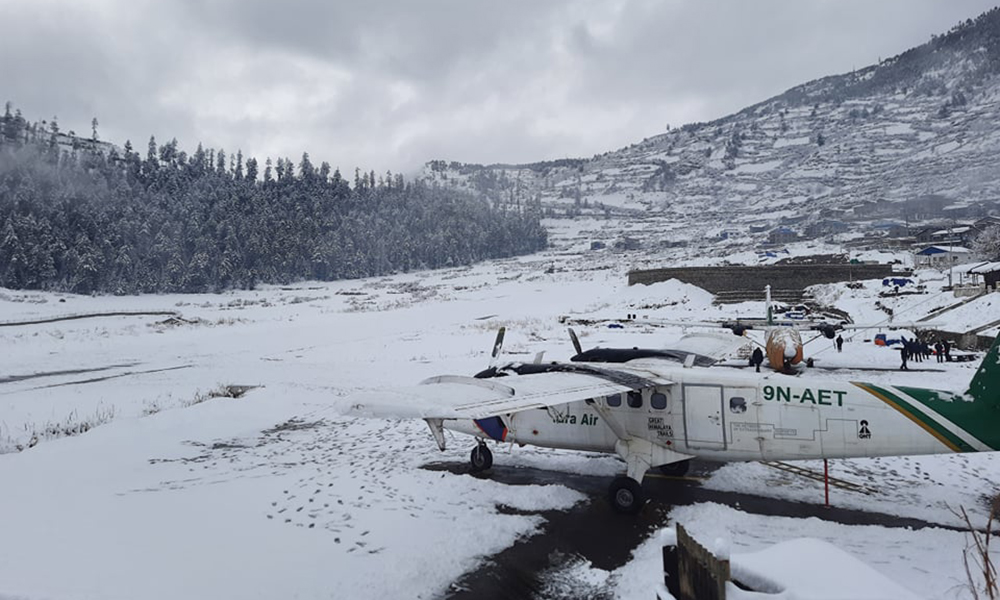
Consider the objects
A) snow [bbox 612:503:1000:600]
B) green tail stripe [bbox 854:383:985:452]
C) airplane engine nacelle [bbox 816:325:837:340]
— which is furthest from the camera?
airplane engine nacelle [bbox 816:325:837:340]

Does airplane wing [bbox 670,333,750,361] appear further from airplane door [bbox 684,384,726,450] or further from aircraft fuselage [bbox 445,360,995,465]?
airplane door [bbox 684,384,726,450]

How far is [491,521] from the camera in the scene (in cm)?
972

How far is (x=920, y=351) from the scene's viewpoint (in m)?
23.3

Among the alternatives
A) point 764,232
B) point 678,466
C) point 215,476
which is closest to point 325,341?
point 215,476

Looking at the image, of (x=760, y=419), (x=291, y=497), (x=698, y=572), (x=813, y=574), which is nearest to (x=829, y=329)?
(x=760, y=419)

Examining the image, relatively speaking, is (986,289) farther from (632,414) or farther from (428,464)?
(428,464)

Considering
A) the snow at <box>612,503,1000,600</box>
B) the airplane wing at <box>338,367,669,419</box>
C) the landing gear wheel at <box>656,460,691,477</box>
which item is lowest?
the landing gear wheel at <box>656,460,691,477</box>

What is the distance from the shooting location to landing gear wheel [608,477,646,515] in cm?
1013

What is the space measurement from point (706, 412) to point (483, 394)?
520cm

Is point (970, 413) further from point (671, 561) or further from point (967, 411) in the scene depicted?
point (671, 561)

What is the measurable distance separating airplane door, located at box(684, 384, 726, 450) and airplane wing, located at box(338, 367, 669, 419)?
3.11ft

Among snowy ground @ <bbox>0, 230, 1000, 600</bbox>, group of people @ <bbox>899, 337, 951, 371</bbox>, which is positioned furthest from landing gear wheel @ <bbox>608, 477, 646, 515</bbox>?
group of people @ <bbox>899, 337, 951, 371</bbox>

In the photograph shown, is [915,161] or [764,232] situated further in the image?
[915,161]

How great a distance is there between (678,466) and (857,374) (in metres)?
15.4
